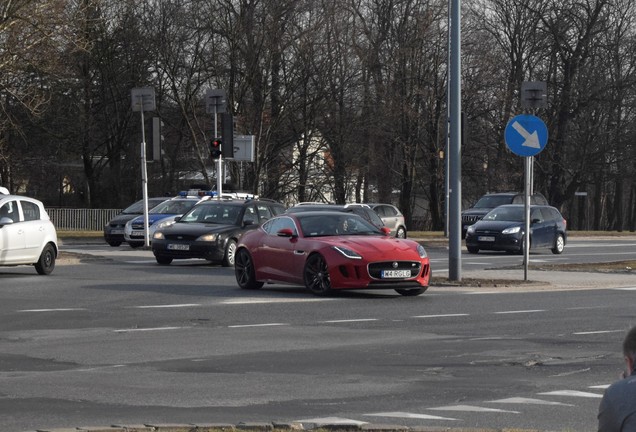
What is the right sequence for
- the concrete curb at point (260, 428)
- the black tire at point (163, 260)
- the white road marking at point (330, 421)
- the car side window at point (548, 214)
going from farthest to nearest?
the car side window at point (548, 214) < the black tire at point (163, 260) < the white road marking at point (330, 421) < the concrete curb at point (260, 428)

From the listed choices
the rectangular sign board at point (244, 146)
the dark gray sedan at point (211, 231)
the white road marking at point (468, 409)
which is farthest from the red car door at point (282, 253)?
the rectangular sign board at point (244, 146)

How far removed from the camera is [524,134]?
968 inches

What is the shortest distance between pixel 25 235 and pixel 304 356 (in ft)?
45.4

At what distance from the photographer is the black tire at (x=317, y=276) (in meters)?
21.3

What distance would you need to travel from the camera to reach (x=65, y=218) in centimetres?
6378

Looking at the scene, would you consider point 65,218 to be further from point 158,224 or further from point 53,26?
point 53,26

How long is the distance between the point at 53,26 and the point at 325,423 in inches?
1026

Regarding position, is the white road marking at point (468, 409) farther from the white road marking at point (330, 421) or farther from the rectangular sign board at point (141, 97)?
the rectangular sign board at point (141, 97)

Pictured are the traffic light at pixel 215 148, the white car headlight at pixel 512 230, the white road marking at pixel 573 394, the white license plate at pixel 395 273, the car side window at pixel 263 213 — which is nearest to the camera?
the white road marking at pixel 573 394

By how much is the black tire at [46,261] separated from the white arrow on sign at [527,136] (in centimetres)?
958

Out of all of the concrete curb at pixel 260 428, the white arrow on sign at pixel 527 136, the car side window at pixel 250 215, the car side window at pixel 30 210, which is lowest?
the concrete curb at pixel 260 428

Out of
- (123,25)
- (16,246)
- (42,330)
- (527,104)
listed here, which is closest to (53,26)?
(16,246)

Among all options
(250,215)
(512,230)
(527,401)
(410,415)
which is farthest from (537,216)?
(410,415)

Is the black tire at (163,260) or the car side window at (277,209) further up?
the car side window at (277,209)
